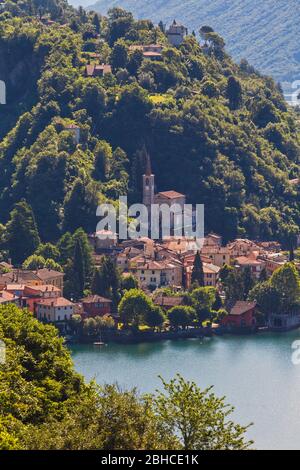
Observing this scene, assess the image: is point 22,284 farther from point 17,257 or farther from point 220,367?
point 220,367

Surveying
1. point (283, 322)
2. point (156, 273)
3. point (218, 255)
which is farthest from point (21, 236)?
point (283, 322)

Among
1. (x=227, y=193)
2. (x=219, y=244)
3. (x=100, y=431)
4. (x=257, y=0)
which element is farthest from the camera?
(x=257, y=0)

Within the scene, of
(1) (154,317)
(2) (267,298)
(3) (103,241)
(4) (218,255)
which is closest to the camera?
(1) (154,317)

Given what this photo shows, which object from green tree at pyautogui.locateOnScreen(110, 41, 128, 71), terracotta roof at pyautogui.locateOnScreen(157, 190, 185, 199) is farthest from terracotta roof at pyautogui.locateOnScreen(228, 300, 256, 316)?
green tree at pyautogui.locateOnScreen(110, 41, 128, 71)

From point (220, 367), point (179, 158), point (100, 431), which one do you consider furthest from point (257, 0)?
point (100, 431)

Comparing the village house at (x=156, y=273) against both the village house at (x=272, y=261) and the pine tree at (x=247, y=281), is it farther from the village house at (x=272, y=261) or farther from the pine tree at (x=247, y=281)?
the village house at (x=272, y=261)

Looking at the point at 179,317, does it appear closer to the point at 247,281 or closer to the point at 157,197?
the point at 247,281
